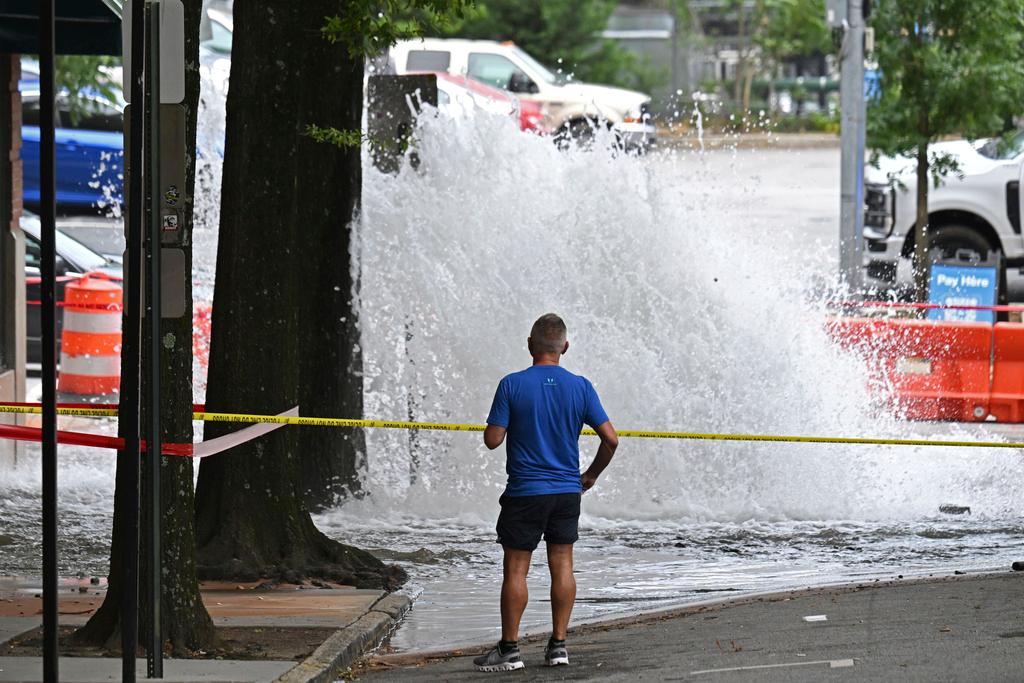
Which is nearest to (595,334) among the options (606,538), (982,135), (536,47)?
(606,538)

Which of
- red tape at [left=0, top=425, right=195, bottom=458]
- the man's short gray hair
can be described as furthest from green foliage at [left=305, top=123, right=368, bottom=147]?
the man's short gray hair

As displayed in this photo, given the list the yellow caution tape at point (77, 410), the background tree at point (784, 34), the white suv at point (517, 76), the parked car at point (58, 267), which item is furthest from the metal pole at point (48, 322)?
the background tree at point (784, 34)

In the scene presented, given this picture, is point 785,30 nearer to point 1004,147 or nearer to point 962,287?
point 1004,147

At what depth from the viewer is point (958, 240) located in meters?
Result: 19.7

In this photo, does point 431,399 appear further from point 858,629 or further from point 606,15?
point 606,15

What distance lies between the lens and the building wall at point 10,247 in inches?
469

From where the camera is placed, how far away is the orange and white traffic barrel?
14.9 metres

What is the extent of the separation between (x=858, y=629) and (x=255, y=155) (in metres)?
4.01

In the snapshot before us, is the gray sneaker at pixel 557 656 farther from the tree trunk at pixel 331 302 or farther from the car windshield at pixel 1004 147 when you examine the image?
the car windshield at pixel 1004 147

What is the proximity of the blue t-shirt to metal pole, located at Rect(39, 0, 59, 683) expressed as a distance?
2049 millimetres

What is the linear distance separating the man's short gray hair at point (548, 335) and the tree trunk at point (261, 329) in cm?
228

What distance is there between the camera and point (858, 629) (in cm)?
786

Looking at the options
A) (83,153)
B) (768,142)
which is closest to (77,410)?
(83,153)

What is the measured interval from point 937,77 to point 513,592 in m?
11.9
